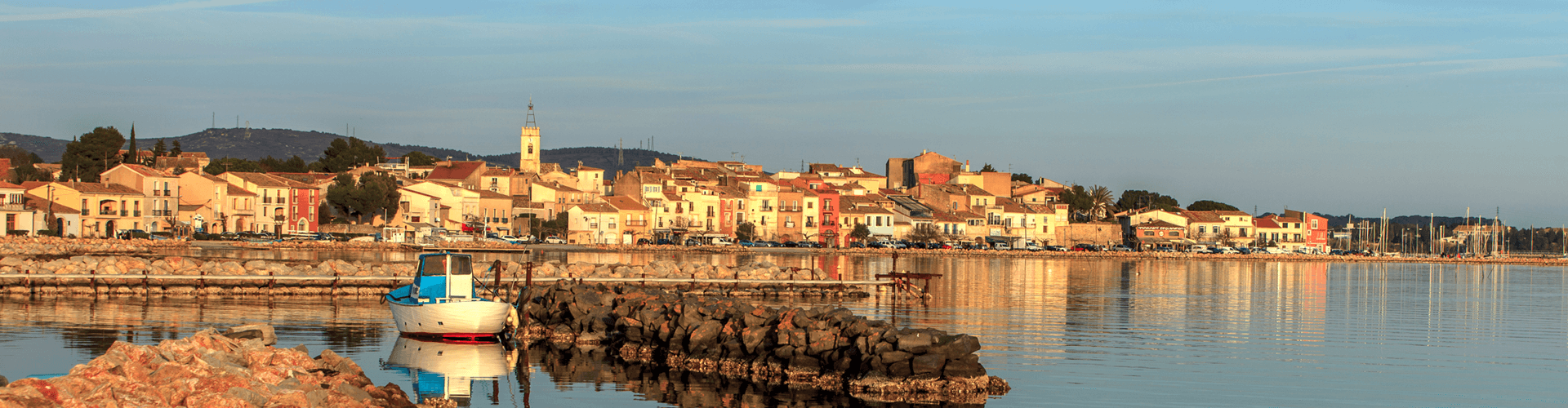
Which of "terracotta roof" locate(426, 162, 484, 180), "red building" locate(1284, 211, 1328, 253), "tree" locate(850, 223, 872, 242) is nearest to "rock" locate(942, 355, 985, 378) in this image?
"tree" locate(850, 223, 872, 242)

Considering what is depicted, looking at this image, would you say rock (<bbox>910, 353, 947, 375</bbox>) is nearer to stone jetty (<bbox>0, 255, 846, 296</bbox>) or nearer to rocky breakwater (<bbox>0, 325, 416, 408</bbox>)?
rocky breakwater (<bbox>0, 325, 416, 408</bbox>)

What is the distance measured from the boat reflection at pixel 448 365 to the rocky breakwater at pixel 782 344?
1946 millimetres

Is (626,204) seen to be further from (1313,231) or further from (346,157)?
(1313,231)

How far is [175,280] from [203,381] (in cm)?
2304

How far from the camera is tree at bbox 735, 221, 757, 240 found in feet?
296

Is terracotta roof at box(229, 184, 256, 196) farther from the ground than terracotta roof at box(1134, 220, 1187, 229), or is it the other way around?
terracotta roof at box(229, 184, 256, 196)

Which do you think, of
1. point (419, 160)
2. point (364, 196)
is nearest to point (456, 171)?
point (364, 196)

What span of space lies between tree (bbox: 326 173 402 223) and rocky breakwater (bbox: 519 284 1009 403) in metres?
59.0

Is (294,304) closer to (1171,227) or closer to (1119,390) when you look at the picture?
(1119,390)

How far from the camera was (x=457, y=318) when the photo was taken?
73.9ft

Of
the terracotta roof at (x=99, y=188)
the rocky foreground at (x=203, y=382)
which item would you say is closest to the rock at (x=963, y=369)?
the rocky foreground at (x=203, y=382)

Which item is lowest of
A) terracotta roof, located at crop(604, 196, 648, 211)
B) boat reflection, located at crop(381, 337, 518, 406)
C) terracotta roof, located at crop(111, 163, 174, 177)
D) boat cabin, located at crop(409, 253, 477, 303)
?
boat reflection, located at crop(381, 337, 518, 406)

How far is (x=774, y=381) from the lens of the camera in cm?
1823

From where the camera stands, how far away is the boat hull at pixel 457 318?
22453 millimetres
